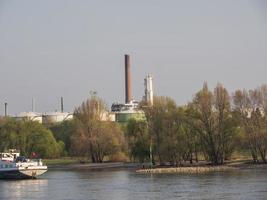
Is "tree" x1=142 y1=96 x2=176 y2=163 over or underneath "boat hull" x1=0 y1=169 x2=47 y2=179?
over

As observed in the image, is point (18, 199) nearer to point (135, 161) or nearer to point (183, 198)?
point (183, 198)

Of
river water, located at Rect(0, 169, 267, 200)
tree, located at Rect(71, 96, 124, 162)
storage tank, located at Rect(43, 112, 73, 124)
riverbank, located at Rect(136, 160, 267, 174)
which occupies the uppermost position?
storage tank, located at Rect(43, 112, 73, 124)

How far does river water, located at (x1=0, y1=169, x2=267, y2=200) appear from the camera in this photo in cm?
5671

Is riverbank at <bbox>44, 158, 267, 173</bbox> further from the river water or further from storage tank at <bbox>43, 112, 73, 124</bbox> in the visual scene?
→ storage tank at <bbox>43, 112, 73, 124</bbox>

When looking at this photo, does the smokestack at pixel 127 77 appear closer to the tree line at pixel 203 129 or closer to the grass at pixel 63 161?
the grass at pixel 63 161

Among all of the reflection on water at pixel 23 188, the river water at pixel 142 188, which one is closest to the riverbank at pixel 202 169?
the river water at pixel 142 188

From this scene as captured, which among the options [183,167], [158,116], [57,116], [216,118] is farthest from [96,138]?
[57,116]

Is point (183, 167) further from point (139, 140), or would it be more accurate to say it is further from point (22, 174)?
point (22, 174)

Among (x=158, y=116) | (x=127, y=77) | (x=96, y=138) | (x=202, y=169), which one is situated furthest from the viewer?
(x=127, y=77)

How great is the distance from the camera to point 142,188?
64500 mm

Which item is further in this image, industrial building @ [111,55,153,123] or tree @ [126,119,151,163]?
industrial building @ [111,55,153,123]

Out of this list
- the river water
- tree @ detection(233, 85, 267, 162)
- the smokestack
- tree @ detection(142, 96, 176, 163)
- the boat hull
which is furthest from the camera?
the smokestack

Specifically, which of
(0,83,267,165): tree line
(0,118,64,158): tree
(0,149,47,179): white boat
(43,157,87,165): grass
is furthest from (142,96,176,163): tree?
(0,118,64,158): tree

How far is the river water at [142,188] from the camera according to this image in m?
56.7
